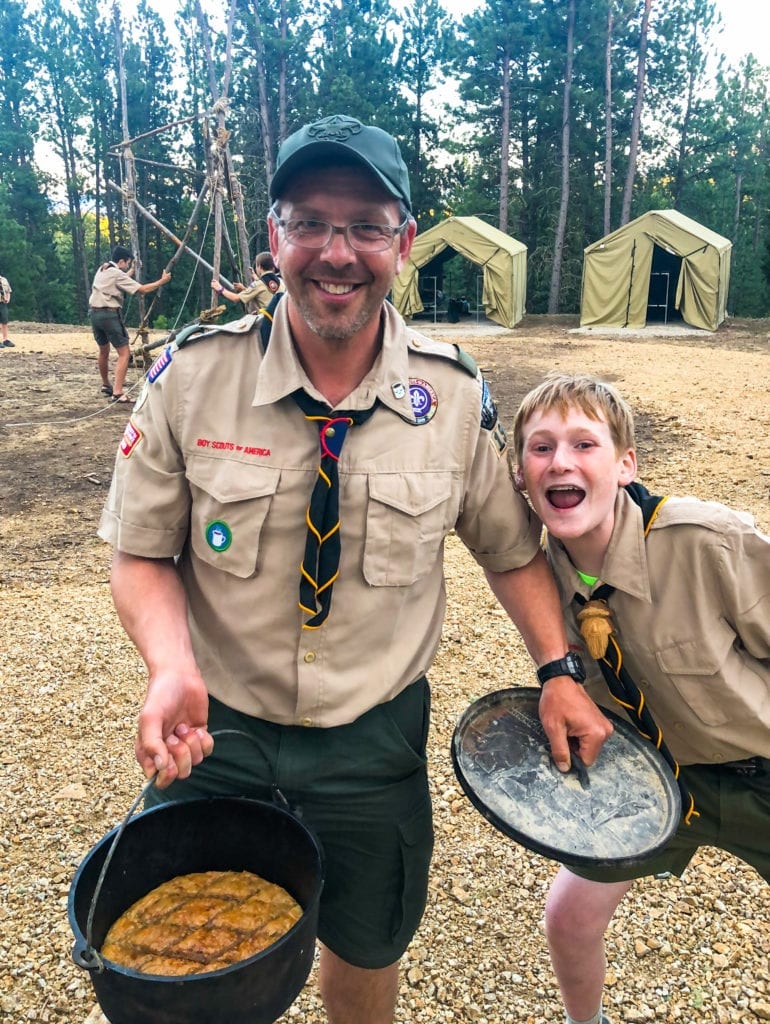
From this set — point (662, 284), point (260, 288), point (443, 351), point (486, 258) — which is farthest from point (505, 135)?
point (443, 351)

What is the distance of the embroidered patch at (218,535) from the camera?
1.70 m

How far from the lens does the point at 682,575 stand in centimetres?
172

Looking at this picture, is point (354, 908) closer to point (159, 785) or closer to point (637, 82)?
point (159, 785)

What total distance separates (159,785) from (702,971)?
1.85 metres

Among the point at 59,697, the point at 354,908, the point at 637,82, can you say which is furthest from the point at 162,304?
the point at 354,908

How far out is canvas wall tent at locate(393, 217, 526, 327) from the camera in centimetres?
2114

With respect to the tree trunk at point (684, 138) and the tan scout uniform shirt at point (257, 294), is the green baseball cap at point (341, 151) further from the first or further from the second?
the tree trunk at point (684, 138)

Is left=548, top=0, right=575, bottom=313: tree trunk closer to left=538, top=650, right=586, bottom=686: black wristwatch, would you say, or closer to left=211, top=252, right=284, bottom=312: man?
left=211, top=252, right=284, bottom=312: man

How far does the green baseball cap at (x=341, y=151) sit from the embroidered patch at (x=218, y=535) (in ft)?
2.40

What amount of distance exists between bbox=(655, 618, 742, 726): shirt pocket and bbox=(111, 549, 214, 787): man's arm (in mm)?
1018

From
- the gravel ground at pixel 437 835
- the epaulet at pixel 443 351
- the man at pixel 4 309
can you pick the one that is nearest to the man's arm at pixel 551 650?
the epaulet at pixel 443 351

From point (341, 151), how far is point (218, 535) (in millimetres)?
841

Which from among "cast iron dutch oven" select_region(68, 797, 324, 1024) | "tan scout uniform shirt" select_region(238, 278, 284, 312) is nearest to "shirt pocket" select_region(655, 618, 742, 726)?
"cast iron dutch oven" select_region(68, 797, 324, 1024)

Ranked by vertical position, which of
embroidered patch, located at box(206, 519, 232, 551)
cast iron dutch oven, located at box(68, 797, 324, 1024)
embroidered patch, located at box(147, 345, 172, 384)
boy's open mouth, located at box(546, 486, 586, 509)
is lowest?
cast iron dutch oven, located at box(68, 797, 324, 1024)
